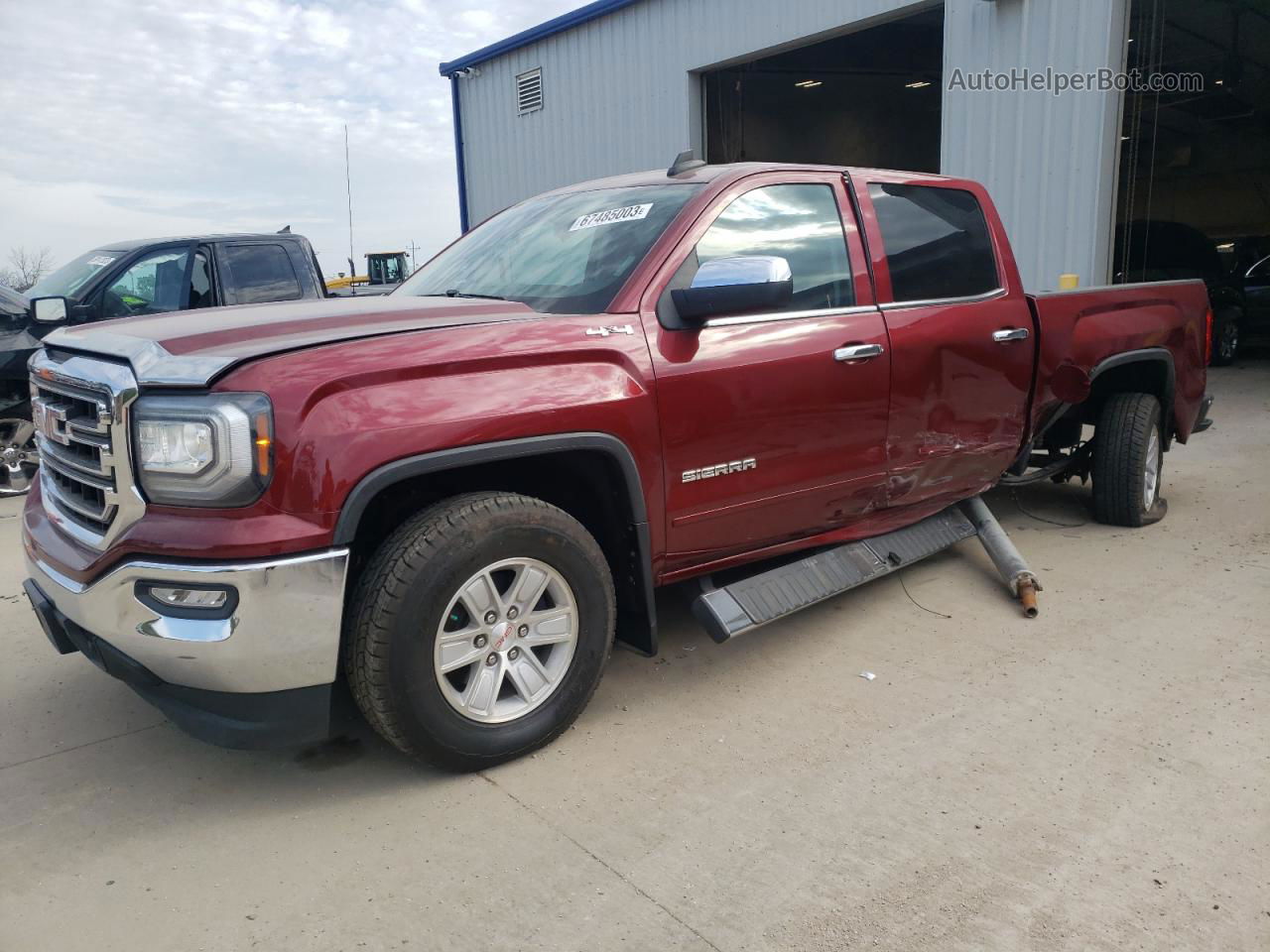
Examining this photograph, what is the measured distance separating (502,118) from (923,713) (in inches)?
590

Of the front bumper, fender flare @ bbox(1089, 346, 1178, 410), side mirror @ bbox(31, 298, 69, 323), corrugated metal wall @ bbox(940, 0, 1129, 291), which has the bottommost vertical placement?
the front bumper

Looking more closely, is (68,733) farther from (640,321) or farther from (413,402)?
(640,321)

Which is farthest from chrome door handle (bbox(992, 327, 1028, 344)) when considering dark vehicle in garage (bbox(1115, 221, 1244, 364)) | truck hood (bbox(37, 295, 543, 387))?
dark vehicle in garage (bbox(1115, 221, 1244, 364))

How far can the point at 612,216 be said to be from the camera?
3.70 meters

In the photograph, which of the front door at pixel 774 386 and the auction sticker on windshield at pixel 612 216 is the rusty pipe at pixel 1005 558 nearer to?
the front door at pixel 774 386

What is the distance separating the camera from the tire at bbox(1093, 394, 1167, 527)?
537 cm

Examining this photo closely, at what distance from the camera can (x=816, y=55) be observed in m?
16.9

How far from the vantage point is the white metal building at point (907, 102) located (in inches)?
367

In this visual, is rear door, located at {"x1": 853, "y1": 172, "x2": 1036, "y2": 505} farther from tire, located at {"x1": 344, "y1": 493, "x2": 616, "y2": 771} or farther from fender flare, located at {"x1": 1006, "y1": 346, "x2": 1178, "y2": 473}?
tire, located at {"x1": 344, "y1": 493, "x2": 616, "y2": 771}

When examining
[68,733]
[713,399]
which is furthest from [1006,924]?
[68,733]

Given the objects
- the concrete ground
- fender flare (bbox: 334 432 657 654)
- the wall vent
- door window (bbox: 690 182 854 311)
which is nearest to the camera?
the concrete ground

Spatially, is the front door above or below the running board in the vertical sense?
above

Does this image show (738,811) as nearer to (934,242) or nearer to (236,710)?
(236,710)

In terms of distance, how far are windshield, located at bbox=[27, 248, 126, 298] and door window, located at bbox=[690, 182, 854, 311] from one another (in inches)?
238
